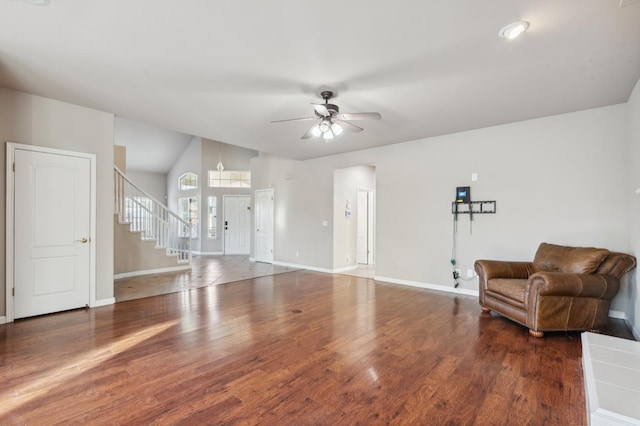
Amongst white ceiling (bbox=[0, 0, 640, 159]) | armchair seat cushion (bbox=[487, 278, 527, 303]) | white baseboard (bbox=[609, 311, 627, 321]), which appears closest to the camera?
white ceiling (bbox=[0, 0, 640, 159])

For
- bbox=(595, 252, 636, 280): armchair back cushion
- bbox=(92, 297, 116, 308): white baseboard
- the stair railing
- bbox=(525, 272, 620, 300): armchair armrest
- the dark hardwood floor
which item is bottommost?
the dark hardwood floor

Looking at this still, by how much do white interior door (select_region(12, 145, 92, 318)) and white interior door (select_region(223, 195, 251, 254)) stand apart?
616 cm

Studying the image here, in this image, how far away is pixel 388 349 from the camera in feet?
9.31

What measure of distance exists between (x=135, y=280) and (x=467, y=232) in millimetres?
6259

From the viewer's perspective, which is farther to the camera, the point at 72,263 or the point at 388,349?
the point at 72,263

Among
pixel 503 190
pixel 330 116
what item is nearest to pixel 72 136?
pixel 330 116

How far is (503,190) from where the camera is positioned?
4.59 m

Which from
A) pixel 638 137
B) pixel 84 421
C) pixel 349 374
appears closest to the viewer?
pixel 84 421

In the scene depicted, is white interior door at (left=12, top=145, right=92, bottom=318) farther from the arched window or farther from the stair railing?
the arched window

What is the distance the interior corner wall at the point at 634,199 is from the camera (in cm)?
314

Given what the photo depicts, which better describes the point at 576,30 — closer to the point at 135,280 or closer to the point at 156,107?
the point at 156,107

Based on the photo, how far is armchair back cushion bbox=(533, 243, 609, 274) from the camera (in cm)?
329

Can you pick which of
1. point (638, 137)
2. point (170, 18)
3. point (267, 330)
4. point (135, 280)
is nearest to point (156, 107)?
point (170, 18)

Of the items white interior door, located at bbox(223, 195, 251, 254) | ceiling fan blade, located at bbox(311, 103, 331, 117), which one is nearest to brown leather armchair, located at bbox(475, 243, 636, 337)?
ceiling fan blade, located at bbox(311, 103, 331, 117)
